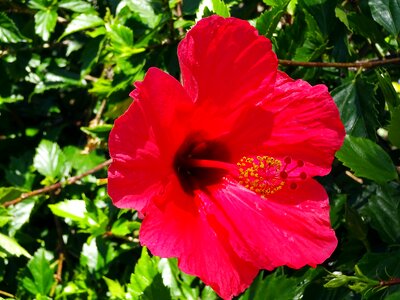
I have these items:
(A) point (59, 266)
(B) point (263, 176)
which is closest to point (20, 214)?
(A) point (59, 266)

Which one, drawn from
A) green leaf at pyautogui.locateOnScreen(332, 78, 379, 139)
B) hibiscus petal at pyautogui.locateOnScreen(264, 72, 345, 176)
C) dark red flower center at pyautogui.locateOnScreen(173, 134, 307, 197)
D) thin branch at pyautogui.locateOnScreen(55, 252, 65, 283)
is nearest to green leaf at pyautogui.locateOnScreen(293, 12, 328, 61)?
green leaf at pyautogui.locateOnScreen(332, 78, 379, 139)

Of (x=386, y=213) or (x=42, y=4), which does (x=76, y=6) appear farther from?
(x=386, y=213)

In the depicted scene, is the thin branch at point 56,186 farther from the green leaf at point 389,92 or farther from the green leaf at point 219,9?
the green leaf at point 389,92

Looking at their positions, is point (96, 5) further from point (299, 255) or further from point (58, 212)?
→ point (299, 255)

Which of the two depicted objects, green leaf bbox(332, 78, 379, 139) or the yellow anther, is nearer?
the yellow anther

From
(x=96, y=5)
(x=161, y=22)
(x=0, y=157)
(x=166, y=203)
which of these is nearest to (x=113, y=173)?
(x=166, y=203)

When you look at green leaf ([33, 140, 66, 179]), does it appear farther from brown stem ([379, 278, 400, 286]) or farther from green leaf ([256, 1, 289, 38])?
brown stem ([379, 278, 400, 286])

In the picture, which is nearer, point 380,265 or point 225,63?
point 225,63
